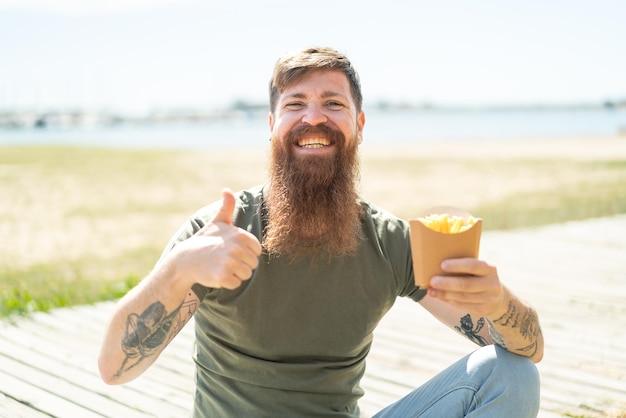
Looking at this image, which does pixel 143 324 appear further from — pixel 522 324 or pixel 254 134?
pixel 254 134

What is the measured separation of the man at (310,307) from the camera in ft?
7.77

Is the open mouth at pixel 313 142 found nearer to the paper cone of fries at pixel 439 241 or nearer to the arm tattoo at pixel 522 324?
the paper cone of fries at pixel 439 241

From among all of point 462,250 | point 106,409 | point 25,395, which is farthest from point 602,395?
point 25,395

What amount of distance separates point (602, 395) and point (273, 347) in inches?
89.7

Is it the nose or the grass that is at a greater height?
the nose

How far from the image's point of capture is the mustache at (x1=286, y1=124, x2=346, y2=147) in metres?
2.80

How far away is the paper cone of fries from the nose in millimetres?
728

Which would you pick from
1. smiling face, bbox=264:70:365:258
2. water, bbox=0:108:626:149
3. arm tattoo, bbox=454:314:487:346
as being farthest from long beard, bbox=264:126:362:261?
water, bbox=0:108:626:149

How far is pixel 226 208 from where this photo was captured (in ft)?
7.03

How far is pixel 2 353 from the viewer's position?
181 inches

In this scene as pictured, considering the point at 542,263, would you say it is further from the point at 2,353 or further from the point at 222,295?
the point at 222,295

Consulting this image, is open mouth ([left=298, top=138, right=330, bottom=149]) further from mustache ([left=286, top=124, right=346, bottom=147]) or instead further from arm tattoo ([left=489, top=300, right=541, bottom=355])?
arm tattoo ([left=489, top=300, right=541, bottom=355])

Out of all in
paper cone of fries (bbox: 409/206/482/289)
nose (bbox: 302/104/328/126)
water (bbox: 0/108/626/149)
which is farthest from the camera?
water (bbox: 0/108/626/149)

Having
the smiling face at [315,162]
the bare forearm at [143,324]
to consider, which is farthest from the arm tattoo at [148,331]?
the smiling face at [315,162]
